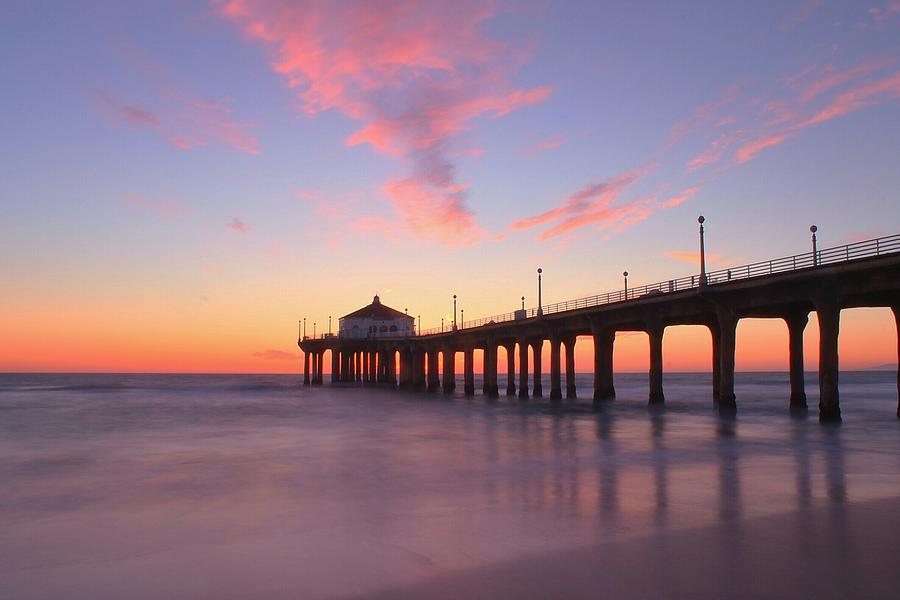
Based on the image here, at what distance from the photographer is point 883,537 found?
31.9 feet

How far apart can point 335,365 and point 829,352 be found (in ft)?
315

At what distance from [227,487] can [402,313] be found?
109m

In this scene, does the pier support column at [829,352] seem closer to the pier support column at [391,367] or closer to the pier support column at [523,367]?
the pier support column at [523,367]

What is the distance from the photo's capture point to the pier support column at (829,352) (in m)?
30.6

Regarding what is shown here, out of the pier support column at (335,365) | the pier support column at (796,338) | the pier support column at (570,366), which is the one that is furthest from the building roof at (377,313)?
the pier support column at (796,338)

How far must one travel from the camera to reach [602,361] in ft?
179

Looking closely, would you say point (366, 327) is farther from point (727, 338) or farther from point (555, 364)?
point (727, 338)

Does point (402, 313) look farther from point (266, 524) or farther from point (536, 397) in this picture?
point (266, 524)

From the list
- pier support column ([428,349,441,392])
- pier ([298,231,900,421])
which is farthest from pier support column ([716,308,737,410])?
pier support column ([428,349,441,392])

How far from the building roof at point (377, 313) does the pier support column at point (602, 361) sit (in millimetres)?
66704

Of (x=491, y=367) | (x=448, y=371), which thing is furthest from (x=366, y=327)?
(x=491, y=367)

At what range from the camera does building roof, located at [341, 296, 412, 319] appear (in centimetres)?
11975

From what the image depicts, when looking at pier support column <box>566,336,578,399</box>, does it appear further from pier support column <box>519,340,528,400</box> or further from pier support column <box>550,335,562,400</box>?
pier support column <box>519,340,528,400</box>

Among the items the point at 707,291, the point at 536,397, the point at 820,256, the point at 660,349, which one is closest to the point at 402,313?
the point at 536,397
